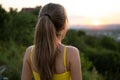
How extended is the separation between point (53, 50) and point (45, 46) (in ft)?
0.20

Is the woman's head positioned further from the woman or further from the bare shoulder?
the bare shoulder

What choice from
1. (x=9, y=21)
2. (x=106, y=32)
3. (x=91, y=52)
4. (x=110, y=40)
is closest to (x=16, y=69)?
(x=9, y=21)

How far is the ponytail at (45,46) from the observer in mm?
3008

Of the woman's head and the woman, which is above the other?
the woman's head

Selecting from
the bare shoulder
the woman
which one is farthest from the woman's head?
the bare shoulder

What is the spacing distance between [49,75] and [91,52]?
39.0 meters

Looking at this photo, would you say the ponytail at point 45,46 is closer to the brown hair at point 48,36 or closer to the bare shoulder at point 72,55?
the brown hair at point 48,36

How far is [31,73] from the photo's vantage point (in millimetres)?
3230

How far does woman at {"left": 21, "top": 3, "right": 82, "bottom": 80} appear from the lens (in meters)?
3.01

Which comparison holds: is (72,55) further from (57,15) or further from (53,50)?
(57,15)

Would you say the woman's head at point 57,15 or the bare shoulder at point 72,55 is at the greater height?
the woman's head at point 57,15

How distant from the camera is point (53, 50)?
3014mm

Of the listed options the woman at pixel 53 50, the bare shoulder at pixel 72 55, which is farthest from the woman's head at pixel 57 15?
the bare shoulder at pixel 72 55

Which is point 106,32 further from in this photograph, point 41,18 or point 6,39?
point 41,18
